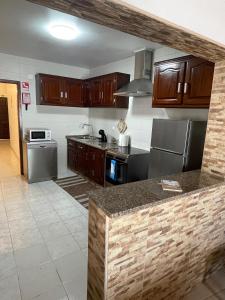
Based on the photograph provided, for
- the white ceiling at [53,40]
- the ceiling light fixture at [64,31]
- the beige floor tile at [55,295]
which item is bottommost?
the beige floor tile at [55,295]

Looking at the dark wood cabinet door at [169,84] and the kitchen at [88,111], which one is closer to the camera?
the dark wood cabinet door at [169,84]

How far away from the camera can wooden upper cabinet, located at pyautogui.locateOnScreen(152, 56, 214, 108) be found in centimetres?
228

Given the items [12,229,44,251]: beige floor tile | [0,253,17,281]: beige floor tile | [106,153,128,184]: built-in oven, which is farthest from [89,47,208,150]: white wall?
[0,253,17,281]: beige floor tile

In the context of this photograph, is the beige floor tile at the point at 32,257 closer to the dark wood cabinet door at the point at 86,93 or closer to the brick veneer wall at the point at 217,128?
the brick veneer wall at the point at 217,128

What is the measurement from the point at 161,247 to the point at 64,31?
2.83m

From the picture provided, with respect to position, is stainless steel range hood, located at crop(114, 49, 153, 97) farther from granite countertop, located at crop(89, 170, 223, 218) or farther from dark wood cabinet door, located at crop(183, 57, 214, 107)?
granite countertop, located at crop(89, 170, 223, 218)

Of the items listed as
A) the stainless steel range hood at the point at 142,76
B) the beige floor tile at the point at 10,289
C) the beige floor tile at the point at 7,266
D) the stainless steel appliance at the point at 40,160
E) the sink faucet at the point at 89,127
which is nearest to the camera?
the beige floor tile at the point at 10,289

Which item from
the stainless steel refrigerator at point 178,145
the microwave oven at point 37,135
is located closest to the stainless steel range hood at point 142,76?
the stainless steel refrigerator at point 178,145

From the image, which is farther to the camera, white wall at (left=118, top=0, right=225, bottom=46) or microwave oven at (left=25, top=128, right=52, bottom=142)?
microwave oven at (left=25, top=128, right=52, bottom=142)

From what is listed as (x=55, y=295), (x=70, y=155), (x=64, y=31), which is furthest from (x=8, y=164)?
(x=55, y=295)

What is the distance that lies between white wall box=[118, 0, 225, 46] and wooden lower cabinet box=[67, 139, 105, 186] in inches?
109

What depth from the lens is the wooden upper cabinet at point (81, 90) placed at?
13.2 feet

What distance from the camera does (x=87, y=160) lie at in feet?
14.5

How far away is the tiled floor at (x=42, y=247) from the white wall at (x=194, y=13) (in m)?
2.22
